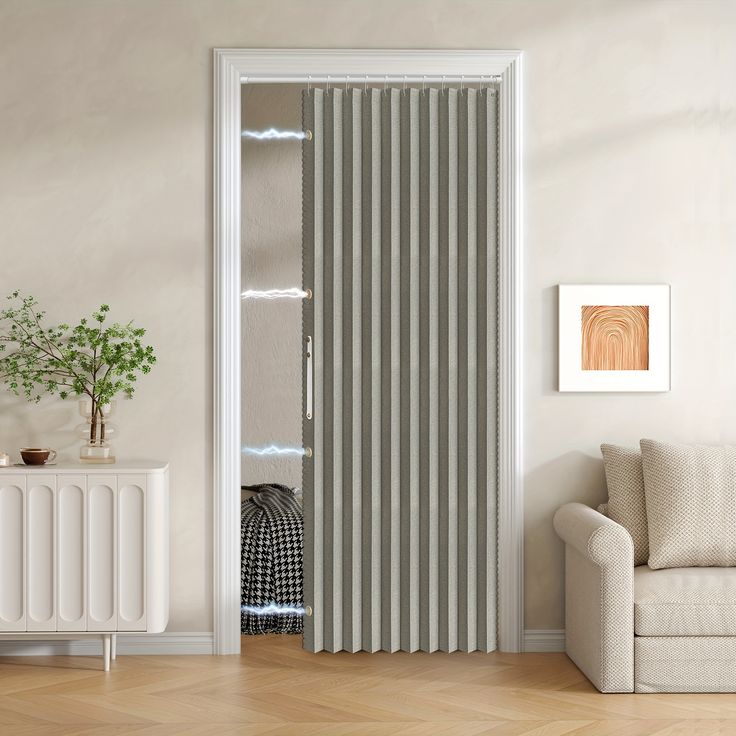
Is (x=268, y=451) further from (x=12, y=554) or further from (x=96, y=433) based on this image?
(x=12, y=554)

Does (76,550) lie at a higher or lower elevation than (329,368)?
lower

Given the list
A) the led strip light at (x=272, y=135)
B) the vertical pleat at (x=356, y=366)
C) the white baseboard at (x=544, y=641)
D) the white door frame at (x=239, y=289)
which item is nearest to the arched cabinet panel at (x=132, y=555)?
the white door frame at (x=239, y=289)

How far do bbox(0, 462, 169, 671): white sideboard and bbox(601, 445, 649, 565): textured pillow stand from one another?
1.80 metres

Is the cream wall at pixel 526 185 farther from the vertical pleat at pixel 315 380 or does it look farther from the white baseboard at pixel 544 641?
the vertical pleat at pixel 315 380

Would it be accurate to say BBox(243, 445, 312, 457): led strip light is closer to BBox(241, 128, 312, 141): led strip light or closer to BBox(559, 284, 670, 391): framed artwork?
BBox(241, 128, 312, 141): led strip light

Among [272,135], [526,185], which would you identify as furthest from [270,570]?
[272,135]

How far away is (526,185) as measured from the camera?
147 inches

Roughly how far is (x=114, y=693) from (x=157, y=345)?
1358mm

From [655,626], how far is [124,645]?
6.90 feet

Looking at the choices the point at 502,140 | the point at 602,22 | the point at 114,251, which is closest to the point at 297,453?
the point at 114,251

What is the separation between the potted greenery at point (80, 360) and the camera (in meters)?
3.54

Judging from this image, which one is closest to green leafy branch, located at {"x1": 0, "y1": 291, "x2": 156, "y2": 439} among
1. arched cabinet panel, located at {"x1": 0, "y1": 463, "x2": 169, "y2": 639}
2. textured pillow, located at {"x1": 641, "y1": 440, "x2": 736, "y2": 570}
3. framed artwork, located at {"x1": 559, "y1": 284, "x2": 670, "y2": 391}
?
arched cabinet panel, located at {"x1": 0, "y1": 463, "x2": 169, "y2": 639}

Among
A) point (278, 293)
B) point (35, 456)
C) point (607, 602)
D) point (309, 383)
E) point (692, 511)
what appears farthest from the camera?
point (278, 293)

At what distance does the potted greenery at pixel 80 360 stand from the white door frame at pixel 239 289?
37 cm
